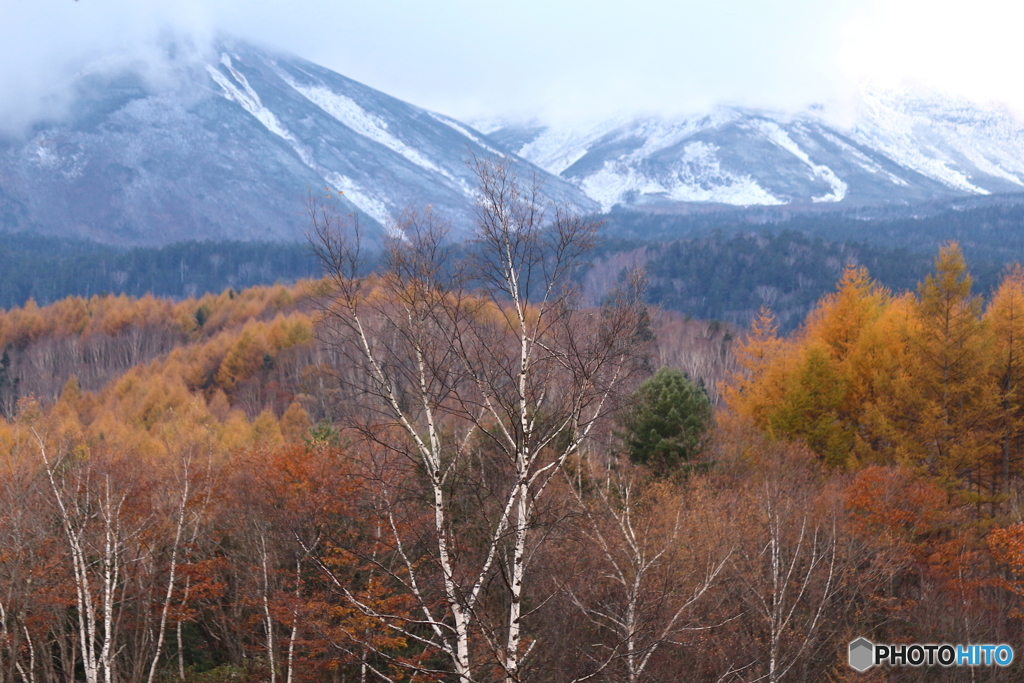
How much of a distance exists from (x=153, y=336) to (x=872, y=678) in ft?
403

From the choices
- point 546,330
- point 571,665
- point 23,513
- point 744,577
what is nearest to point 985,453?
point 744,577

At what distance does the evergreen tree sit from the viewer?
3531 cm

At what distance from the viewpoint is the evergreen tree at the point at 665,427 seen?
1390 inches

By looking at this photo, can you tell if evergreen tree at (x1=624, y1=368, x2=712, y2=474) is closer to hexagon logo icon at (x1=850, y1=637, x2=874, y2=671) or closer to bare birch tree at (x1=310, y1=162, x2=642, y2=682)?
hexagon logo icon at (x1=850, y1=637, x2=874, y2=671)

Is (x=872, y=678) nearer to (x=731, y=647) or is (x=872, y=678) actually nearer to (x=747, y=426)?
(x=731, y=647)

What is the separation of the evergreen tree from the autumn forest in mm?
142

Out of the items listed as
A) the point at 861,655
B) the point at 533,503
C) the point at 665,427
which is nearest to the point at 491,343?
the point at 533,503

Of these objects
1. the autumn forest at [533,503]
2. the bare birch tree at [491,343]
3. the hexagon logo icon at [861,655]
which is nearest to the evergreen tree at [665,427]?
the autumn forest at [533,503]

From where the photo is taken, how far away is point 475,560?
2273 centimetres

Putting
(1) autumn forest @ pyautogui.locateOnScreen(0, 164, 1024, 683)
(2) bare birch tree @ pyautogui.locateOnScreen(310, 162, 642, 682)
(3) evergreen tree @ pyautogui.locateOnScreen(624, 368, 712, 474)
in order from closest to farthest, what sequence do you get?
1. (2) bare birch tree @ pyautogui.locateOnScreen(310, 162, 642, 682)
2. (1) autumn forest @ pyautogui.locateOnScreen(0, 164, 1024, 683)
3. (3) evergreen tree @ pyautogui.locateOnScreen(624, 368, 712, 474)

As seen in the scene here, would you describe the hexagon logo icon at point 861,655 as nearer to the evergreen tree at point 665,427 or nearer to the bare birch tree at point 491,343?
the evergreen tree at point 665,427

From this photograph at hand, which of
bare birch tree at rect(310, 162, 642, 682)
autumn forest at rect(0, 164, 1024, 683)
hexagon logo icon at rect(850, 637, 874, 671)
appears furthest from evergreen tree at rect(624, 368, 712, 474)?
bare birch tree at rect(310, 162, 642, 682)

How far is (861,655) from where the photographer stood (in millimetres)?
22797

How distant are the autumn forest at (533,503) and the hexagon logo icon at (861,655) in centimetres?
67
